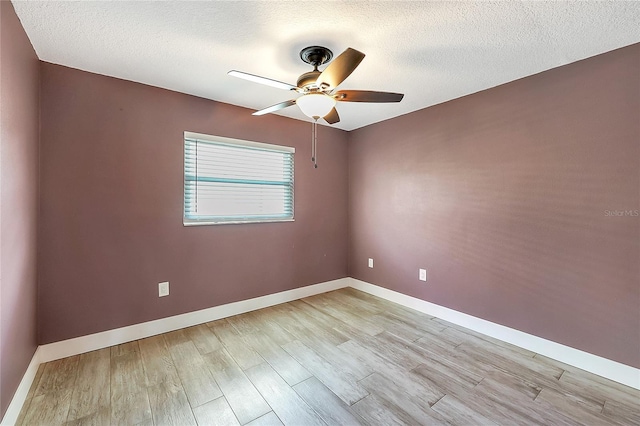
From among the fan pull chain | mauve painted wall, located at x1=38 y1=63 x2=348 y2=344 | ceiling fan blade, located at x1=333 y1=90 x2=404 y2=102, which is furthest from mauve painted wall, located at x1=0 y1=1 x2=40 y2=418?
the fan pull chain

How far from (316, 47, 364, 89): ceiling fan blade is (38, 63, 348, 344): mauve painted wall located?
160cm

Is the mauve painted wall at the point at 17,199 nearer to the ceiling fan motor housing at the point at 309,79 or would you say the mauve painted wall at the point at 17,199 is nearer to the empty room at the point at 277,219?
the empty room at the point at 277,219

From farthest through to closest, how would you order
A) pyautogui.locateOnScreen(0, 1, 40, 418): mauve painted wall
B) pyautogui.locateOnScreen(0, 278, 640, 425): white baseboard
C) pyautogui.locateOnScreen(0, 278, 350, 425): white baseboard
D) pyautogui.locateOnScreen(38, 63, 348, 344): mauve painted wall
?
pyautogui.locateOnScreen(38, 63, 348, 344): mauve painted wall
pyautogui.locateOnScreen(0, 278, 640, 425): white baseboard
pyautogui.locateOnScreen(0, 278, 350, 425): white baseboard
pyautogui.locateOnScreen(0, 1, 40, 418): mauve painted wall

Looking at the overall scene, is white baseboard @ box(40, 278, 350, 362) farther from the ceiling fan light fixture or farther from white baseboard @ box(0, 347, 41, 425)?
the ceiling fan light fixture

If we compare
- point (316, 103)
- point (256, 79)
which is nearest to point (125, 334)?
point (256, 79)

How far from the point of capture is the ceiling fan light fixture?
5.64 feet

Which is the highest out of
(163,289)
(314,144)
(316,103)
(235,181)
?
(314,144)

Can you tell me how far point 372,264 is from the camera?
3.71m

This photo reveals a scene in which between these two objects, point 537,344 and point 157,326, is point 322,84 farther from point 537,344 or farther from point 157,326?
point 537,344

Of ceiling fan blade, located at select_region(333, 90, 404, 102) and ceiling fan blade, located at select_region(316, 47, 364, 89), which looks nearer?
ceiling fan blade, located at select_region(316, 47, 364, 89)

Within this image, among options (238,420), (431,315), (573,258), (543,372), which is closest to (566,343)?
(543,372)

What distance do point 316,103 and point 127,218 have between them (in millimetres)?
1929

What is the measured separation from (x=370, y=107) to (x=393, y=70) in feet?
2.72

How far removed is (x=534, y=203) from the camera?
7.43 feet
